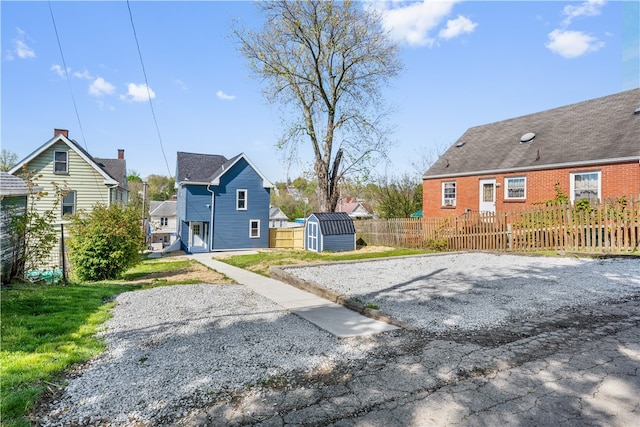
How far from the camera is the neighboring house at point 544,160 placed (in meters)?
15.7

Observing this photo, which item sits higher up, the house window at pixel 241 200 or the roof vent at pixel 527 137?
the roof vent at pixel 527 137

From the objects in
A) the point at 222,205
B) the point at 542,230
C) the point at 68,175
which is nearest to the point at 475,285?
the point at 542,230

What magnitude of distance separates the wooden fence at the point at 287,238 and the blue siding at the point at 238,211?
1.62 feet

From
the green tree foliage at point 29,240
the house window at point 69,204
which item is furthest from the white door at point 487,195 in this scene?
the house window at point 69,204

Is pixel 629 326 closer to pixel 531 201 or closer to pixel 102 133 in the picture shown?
pixel 531 201

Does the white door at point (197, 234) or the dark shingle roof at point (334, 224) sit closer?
the dark shingle roof at point (334, 224)

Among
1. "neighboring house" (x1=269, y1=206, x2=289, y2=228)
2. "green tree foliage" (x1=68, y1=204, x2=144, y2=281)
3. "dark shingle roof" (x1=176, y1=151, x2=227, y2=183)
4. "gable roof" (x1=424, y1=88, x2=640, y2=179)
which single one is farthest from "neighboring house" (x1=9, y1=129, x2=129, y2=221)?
"neighboring house" (x1=269, y1=206, x2=289, y2=228)

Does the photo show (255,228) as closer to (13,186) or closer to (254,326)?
(13,186)

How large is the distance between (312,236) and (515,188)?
39.6ft

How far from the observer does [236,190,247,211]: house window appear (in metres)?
27.0

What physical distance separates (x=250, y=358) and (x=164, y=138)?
1468 centimetres

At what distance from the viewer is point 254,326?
5273mm

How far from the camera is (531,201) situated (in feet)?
61.1

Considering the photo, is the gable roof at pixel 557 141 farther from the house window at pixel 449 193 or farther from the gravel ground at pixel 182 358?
the gravel ground at pixel 182 358
